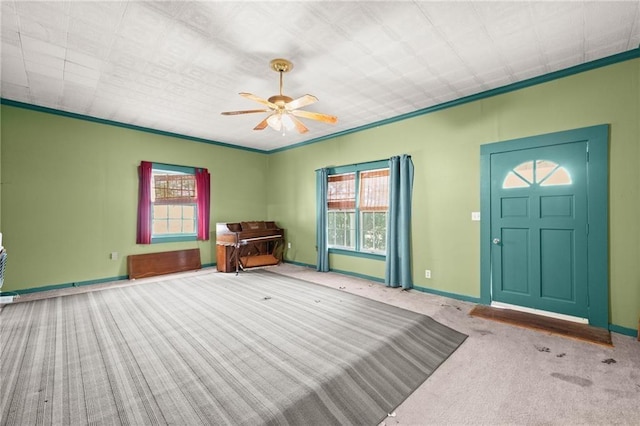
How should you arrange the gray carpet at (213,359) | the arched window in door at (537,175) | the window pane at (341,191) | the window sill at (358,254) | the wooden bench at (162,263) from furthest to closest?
the window pane at (341,191)
the wooden bench at (162,263)
the window sill at (358,254)
the arched window in door at (537,175)
the gray carpet at (213,359)

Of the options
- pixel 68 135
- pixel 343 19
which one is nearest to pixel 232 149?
pixel 68 135

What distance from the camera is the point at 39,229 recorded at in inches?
170

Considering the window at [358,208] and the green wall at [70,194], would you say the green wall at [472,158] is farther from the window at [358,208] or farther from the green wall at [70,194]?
the green wall at [70,194]

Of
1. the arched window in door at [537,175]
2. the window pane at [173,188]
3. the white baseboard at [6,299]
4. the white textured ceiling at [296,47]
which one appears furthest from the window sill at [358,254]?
the white baseboard at [6,299]

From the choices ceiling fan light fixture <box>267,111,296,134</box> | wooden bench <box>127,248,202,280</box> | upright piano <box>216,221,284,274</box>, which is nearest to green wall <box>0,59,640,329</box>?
wooden bench <box>127,248,202,280</box>

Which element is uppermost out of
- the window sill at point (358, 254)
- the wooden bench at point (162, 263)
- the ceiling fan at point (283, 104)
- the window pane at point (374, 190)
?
the ceiling fan at point (283, 104)

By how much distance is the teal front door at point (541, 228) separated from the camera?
3131 millimetres

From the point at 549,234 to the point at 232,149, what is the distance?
19.7ft

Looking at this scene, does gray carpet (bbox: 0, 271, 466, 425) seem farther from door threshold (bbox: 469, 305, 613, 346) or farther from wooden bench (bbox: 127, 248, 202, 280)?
wooden bench (bbox: 127, 248, 202, 280)

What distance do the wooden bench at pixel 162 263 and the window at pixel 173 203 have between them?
1.23 ft

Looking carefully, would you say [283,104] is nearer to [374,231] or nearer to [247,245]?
[374,231]

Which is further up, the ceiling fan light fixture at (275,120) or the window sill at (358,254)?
the ceiling fan light fixture at (275,120)

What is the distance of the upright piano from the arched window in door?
178 inches

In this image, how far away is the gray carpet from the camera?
5.92 feet
